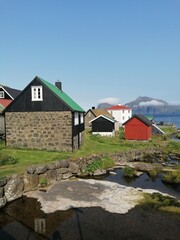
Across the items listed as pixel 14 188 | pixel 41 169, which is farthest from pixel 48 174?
pixel 14 188

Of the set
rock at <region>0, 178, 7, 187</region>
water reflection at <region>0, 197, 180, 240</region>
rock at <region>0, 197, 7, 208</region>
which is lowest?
water reflection at <region>0, 197, 180, 240</region>

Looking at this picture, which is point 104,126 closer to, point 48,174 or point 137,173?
point 137,173

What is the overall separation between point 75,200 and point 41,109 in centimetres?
1633

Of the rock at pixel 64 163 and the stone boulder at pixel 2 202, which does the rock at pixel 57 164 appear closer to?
the rock at pixel 64 163

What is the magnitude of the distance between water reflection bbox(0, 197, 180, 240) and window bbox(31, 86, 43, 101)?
17175 mm

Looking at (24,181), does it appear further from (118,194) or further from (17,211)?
(118,194)

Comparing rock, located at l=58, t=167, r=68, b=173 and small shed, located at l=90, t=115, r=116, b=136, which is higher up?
small shed, located at l=90, t=115, r=116, b=136

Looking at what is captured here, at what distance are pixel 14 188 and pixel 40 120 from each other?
1392 centimetres

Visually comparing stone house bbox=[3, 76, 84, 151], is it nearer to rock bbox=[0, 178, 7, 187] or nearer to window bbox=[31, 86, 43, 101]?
window bbox=[31, 86, 43, 101]

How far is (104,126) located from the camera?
5406 cm

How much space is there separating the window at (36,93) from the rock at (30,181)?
13.1 m

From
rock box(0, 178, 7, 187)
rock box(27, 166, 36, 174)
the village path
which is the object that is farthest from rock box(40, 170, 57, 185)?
rock box(0, 178, 7, 187)

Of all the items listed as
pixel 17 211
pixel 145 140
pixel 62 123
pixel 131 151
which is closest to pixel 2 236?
pixel 17 211

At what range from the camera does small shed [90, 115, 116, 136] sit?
53.8 m
